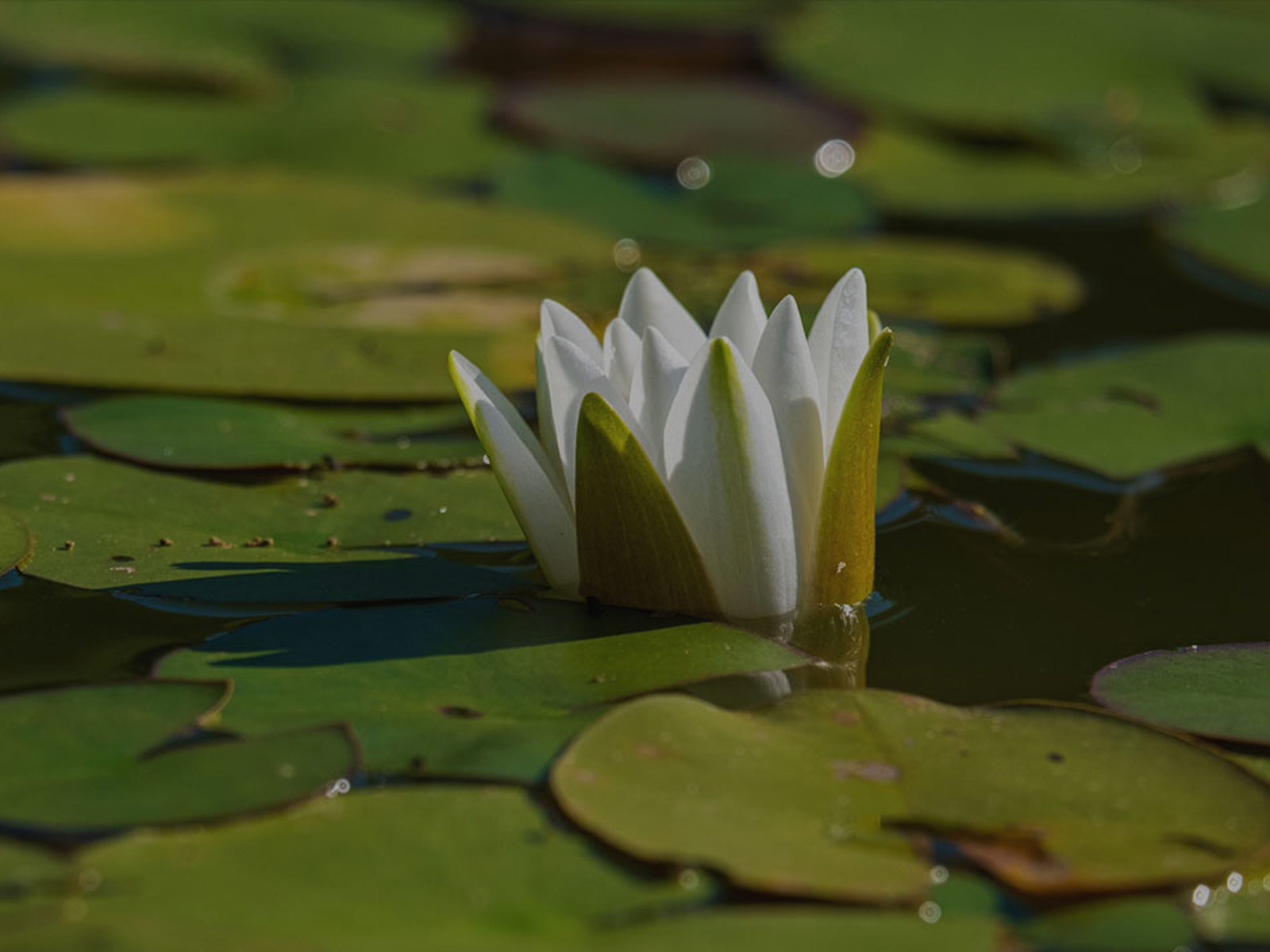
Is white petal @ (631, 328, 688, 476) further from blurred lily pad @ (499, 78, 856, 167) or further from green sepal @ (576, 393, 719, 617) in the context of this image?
blurred lily pad @ (499, 78, 856, 167)

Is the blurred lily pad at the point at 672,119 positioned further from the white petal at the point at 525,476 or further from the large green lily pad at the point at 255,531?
the white petal at the point at 525,476

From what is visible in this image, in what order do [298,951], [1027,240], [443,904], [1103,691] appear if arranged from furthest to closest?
[1027,240] < [1103,691] < [443,904] < [298,951]

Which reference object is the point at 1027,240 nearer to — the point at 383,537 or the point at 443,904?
the point at 383,537

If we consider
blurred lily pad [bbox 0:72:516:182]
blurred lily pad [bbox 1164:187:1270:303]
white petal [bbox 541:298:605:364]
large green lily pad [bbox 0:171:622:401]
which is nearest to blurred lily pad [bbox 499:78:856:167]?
Result: blurred lily pad [bbox 0:72:516:182]

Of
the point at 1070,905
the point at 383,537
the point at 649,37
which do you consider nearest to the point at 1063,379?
the point at 383,537


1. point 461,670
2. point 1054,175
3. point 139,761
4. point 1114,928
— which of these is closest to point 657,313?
point 461,670

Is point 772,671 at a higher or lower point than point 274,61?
lower

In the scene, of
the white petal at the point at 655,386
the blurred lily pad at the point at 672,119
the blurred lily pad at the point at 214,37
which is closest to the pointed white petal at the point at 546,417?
the white petal at the point at 655,386

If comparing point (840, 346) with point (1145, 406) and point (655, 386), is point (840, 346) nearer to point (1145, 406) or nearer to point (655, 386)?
point (655, 386)

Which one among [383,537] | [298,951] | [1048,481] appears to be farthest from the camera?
[1048,481]
